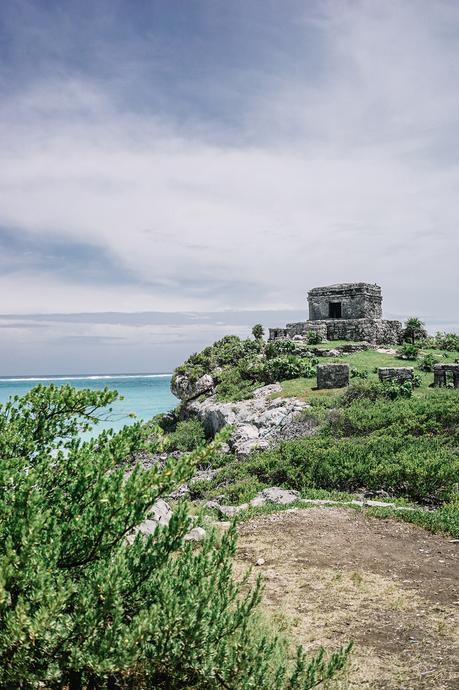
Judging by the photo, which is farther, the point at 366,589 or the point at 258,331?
the point at 258,331

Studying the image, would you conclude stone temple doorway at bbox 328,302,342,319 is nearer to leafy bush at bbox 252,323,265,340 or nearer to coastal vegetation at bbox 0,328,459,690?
leafy bush at bbox 252,323,265,340

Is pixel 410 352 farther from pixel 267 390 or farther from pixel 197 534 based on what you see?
pixel 197 534

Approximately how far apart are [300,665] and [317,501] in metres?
8.03

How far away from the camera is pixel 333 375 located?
23.1m

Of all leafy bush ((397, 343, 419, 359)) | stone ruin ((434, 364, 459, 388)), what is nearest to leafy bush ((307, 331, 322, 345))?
leafy bush ((397, 343, 419, 359))

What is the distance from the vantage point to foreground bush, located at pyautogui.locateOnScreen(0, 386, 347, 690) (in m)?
3.17

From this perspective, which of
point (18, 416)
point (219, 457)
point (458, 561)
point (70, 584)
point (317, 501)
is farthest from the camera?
point (219, 457)

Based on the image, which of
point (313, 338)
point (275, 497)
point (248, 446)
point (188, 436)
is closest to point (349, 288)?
point (313, 338)

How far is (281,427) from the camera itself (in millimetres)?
19125

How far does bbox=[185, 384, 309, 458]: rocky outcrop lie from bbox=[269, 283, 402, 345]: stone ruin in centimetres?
1102

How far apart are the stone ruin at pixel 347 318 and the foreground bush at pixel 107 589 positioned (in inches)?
1227

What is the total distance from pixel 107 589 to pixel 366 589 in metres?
5.17

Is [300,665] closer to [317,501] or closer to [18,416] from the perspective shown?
[18,416]

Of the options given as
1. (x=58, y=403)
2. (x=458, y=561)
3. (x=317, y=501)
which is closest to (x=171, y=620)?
(x=58, y=403)
